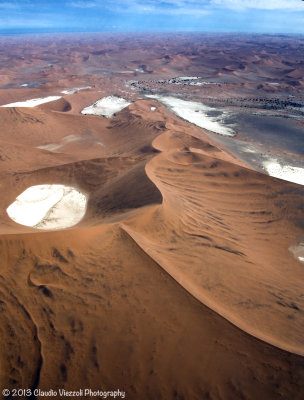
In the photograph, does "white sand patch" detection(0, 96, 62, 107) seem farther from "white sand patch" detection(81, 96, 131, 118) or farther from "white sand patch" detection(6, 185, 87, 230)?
"white sand patch" detection(6, 185, 87, 230)

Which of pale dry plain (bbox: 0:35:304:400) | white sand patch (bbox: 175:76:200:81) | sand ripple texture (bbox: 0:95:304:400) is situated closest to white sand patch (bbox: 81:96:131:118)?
pale dry plain (bbox: 0:35:304:400)

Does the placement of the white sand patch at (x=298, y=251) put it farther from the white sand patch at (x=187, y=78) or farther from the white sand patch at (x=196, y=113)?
the white sand patch at (x=187, y=78)

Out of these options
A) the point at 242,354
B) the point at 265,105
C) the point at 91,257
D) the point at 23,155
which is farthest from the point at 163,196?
the point at 265,105

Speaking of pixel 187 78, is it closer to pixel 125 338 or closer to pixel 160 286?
pixel 160 286

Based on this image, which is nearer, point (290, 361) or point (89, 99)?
point (290, 361)

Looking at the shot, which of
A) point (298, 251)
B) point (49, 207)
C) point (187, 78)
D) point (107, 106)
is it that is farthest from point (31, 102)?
point (298, 251)

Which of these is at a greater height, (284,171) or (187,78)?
(187,78)

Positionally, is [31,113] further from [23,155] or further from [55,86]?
[55,86]
